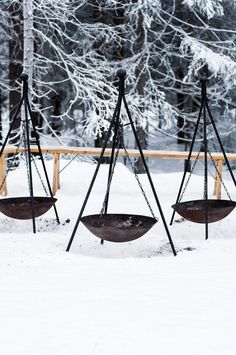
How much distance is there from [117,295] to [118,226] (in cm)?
186

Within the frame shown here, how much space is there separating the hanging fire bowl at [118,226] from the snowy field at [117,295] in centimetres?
25

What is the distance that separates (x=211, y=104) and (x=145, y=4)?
13.1 ft

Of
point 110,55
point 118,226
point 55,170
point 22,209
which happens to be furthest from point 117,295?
point 110,55

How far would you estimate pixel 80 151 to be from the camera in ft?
26.2

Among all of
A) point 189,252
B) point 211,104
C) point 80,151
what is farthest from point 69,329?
point 211,104

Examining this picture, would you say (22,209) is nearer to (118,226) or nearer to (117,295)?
(118,226)

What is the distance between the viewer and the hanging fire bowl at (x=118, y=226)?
4660 mm

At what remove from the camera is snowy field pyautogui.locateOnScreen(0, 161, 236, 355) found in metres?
2.86

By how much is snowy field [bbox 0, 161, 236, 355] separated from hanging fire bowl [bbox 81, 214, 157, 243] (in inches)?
9.8

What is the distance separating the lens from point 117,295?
3.64 m

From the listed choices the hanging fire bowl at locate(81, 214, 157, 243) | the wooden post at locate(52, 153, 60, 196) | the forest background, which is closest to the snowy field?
the hanging fire bowl at locate(81, 214, 157, 243)

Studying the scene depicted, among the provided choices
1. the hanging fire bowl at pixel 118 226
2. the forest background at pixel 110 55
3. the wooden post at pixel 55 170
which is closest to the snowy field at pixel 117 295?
the hanging fire bowl at pixel 118 226

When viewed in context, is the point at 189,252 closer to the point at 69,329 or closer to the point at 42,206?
the point at 42,206

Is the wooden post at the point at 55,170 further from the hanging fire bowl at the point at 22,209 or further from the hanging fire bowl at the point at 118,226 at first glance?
the hanging fire bowl at the point at 118,226
